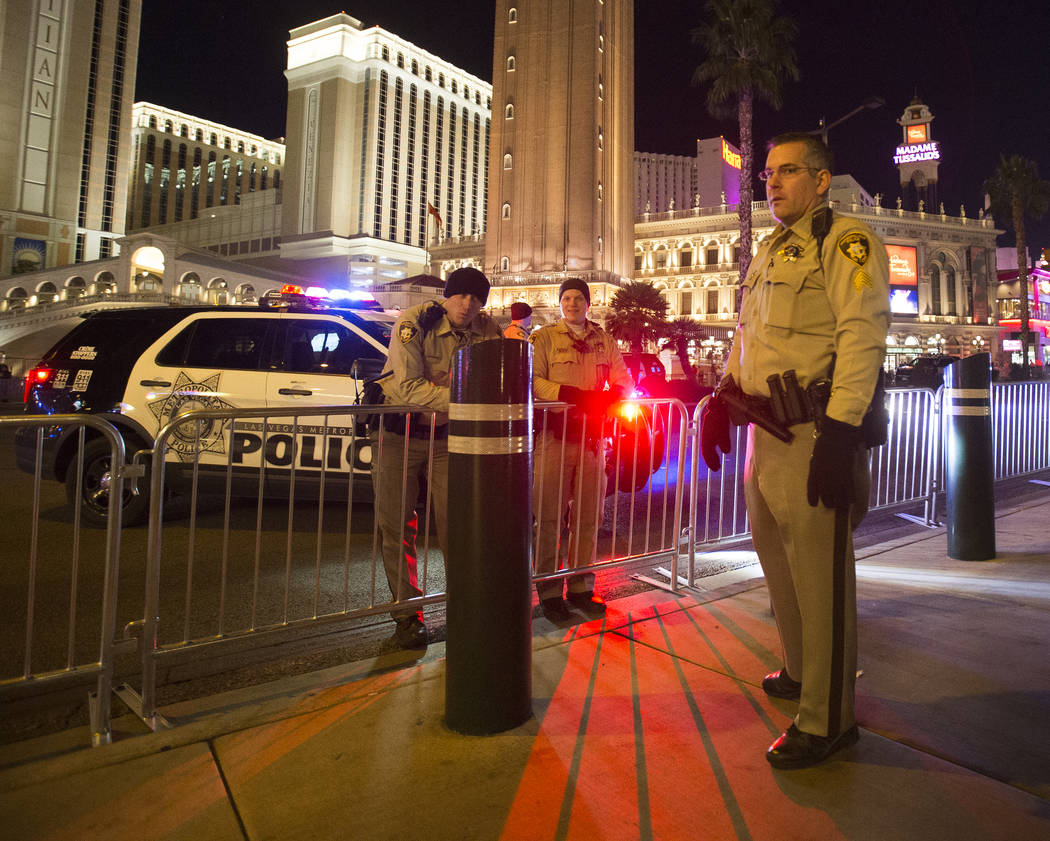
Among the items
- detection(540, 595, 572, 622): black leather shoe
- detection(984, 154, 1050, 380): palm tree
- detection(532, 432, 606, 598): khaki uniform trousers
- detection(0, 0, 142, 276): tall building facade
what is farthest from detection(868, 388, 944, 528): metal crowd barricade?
detection(0, 0, 142, 276): tall building facade

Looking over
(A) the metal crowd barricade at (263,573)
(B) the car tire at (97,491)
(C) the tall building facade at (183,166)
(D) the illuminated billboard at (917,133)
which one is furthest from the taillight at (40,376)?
(C) the tall building facade at (183,166)

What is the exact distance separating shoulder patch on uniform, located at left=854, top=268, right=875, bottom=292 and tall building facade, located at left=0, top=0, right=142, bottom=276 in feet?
264

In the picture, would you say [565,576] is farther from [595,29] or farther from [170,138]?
[170,138]

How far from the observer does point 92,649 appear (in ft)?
11.4

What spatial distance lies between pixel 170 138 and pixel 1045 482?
5346 inches

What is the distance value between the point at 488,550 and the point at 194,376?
492 cm

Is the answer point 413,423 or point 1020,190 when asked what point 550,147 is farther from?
point 413,423

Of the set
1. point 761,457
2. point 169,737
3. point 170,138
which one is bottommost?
point 169,737

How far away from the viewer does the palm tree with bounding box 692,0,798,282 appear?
26.6 metres

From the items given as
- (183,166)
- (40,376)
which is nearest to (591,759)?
(40,376)

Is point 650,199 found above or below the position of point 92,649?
above

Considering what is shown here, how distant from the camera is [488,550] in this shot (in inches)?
97.6

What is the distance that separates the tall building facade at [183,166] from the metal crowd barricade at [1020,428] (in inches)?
5008

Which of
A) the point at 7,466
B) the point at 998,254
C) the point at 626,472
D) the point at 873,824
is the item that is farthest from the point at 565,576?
the point at 998,254
